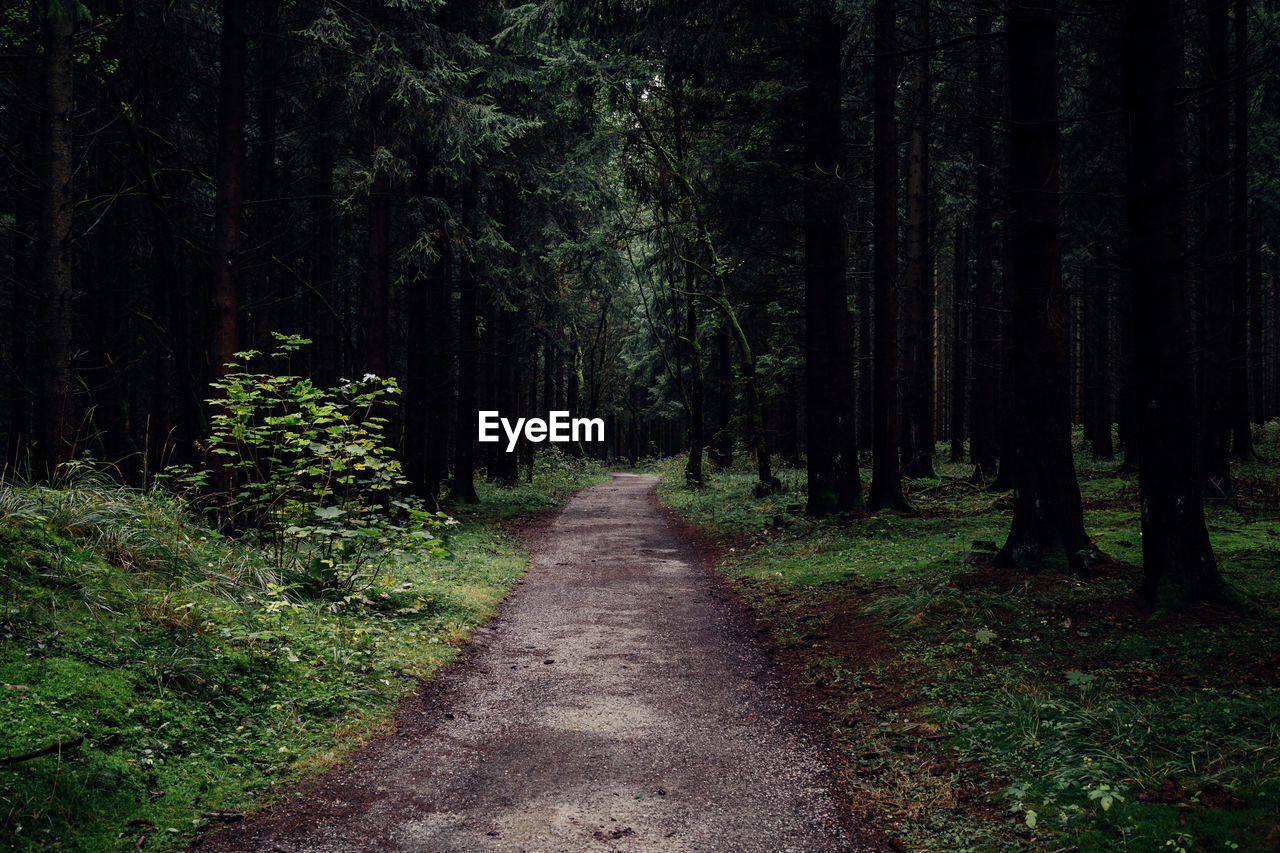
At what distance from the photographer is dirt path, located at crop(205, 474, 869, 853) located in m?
3.91

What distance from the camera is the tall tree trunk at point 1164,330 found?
19.9ft

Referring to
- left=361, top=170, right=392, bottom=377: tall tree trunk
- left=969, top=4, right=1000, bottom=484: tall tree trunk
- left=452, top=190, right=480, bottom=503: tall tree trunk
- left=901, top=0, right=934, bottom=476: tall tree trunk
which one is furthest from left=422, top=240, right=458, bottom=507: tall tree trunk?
left=969, top=4, right=1000, bottom=484: tall tree trunk

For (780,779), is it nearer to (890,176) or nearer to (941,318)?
(890,176)

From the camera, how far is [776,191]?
51.5 ft

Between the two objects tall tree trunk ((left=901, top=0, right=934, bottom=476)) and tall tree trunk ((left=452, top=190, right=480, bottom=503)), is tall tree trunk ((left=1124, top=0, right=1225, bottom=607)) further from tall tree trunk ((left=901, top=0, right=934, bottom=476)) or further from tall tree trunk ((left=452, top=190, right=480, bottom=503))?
tall tree trunk ((left=452, top=190, right=480, bottom=503))

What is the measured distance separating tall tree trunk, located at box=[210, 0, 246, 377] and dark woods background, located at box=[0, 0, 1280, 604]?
0.12ft

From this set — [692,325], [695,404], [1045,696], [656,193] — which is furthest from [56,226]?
[695,404]

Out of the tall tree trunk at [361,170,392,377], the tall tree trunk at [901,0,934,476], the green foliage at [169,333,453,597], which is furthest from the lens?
the tall tree trunk at [901,0,934,476]

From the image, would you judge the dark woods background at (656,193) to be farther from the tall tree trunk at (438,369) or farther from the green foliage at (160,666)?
the green foliage at (160,666)

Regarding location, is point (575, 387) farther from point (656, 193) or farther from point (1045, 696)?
point (1045, 696)

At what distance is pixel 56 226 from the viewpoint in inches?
349

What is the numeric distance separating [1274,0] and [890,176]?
12278 millimetres

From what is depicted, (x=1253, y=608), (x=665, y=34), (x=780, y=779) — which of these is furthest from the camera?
(x=665, y=34)

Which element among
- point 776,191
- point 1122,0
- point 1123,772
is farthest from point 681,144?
point 1123,772
